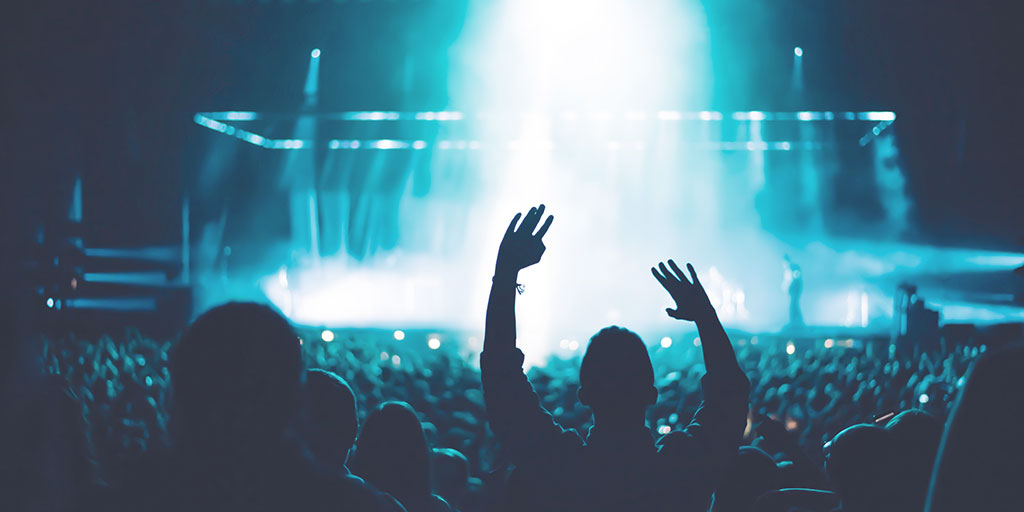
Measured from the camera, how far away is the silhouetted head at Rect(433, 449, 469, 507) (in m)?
2.18

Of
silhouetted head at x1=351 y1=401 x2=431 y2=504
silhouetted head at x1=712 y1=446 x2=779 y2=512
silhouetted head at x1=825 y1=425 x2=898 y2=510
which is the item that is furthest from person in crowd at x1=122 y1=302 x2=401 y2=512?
silhouetted head at x1=712 y1=446 x2=779 y2=512

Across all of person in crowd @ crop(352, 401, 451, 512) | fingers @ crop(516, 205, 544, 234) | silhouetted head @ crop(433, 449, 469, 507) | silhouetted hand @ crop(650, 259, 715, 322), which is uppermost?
fingers @ crop(516, 205, 544, 234)

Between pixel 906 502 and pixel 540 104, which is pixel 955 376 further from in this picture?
pixel 540 104

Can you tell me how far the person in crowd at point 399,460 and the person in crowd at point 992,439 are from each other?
1.24 m

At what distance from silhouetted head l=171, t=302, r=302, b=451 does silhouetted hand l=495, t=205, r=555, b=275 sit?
56 centimetres

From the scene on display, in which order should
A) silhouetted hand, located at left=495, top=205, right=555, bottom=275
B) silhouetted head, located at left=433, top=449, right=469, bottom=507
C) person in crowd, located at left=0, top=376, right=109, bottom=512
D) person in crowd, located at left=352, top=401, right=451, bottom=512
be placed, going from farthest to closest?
silhouetted head, located at left=433, top=449, right=469, bottom=507 → person in crowd, located at left=352, top=401, right=451, bottom=512 → silhouetted hand, located at left=495, top=205, right=555, bottom=275 → person in crowd, located at left=0, top=376, right=109, bottom=512

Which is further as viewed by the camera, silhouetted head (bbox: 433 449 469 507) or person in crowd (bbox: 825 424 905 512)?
silhouetted head (bbox: 433 449 469 507)

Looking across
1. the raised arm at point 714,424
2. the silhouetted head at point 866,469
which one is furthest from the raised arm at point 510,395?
the silhouetted head at point 866,469

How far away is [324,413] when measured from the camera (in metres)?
1.60

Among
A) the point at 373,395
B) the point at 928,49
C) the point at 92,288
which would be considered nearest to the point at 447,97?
the point at 92,288

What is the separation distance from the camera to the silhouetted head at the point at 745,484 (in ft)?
6.09

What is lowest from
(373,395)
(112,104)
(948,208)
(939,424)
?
(373,395)

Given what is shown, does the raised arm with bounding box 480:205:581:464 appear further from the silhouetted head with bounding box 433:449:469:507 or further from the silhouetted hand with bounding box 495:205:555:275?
the silhouetted head with bounding box 433:449:469:507

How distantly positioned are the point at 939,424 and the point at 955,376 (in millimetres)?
3443
